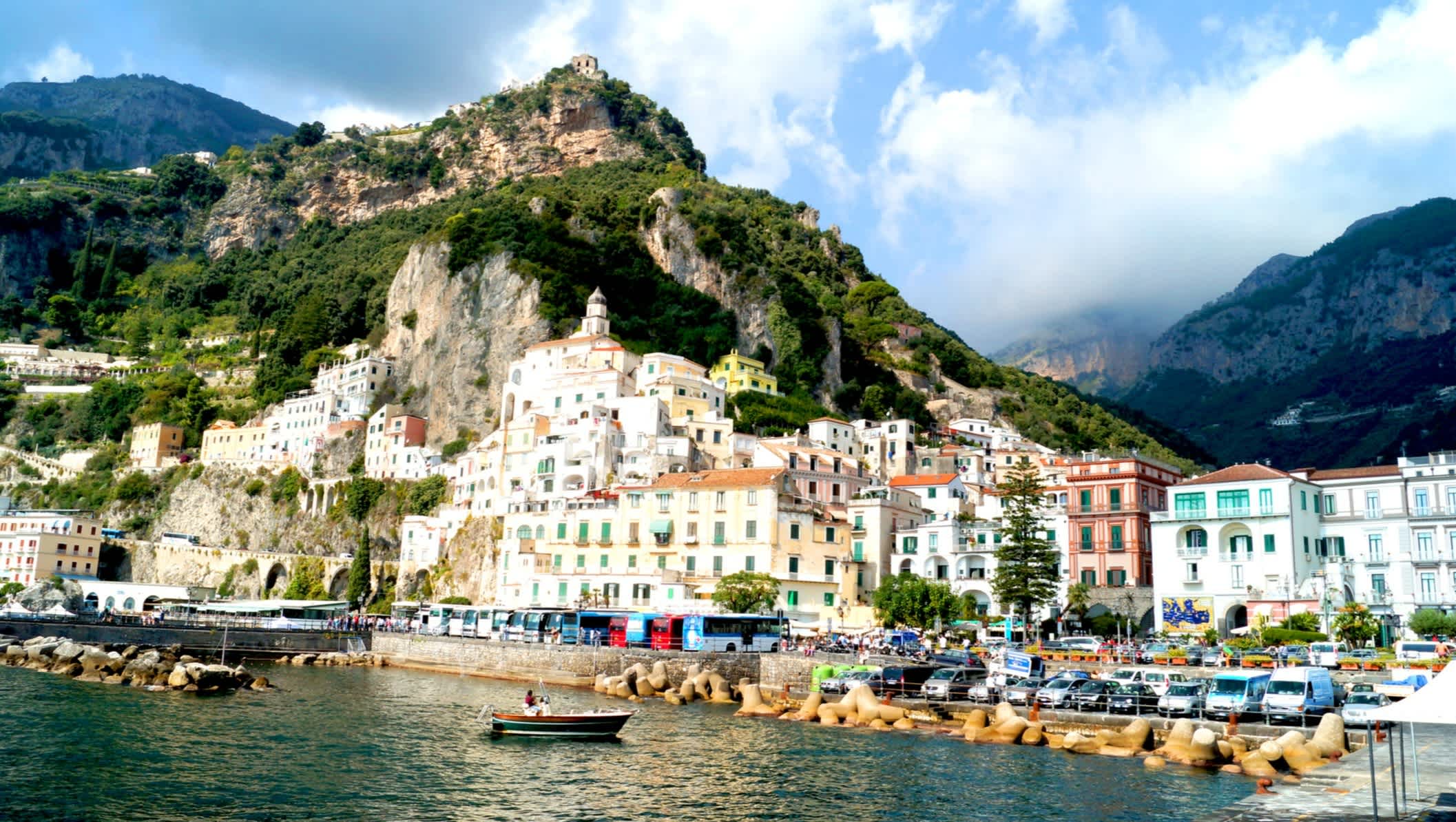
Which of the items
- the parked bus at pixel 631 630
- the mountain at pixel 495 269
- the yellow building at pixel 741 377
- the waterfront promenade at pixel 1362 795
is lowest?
the waterfront promenade at pixel 1362 795

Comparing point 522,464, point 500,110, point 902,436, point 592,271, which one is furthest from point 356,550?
point 500,110

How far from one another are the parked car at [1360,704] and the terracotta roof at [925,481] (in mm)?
44012

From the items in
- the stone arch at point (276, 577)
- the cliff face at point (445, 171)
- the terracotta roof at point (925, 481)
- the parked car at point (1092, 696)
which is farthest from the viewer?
the cliff face at point (445, 171)

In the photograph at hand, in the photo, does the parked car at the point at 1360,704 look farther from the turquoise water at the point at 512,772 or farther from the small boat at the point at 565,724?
the small boat at the point at 565,724

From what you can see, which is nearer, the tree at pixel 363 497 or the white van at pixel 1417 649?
the white van at pixel 1417 649

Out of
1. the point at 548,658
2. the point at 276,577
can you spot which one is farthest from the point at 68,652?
the point at 276,577

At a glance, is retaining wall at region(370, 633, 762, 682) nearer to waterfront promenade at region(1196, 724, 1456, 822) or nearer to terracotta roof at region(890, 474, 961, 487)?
terracotta roof at region(890, 474, 961, 487)

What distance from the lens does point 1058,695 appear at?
37.8 meters

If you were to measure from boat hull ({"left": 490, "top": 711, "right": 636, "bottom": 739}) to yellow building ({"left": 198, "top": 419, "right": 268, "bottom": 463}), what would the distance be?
95.3m

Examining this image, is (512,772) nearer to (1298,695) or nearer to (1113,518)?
(1298,695)

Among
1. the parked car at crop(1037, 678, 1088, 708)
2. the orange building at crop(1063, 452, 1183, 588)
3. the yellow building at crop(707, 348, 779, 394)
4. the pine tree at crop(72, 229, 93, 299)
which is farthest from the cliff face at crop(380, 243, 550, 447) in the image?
the pine tree at crop(72, 229, 93, 299)

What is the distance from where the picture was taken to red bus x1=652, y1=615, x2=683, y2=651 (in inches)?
2126

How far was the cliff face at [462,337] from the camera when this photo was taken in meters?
106

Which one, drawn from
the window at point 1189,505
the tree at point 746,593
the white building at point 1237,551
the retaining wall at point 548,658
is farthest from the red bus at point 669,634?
the window at point 1189,505
